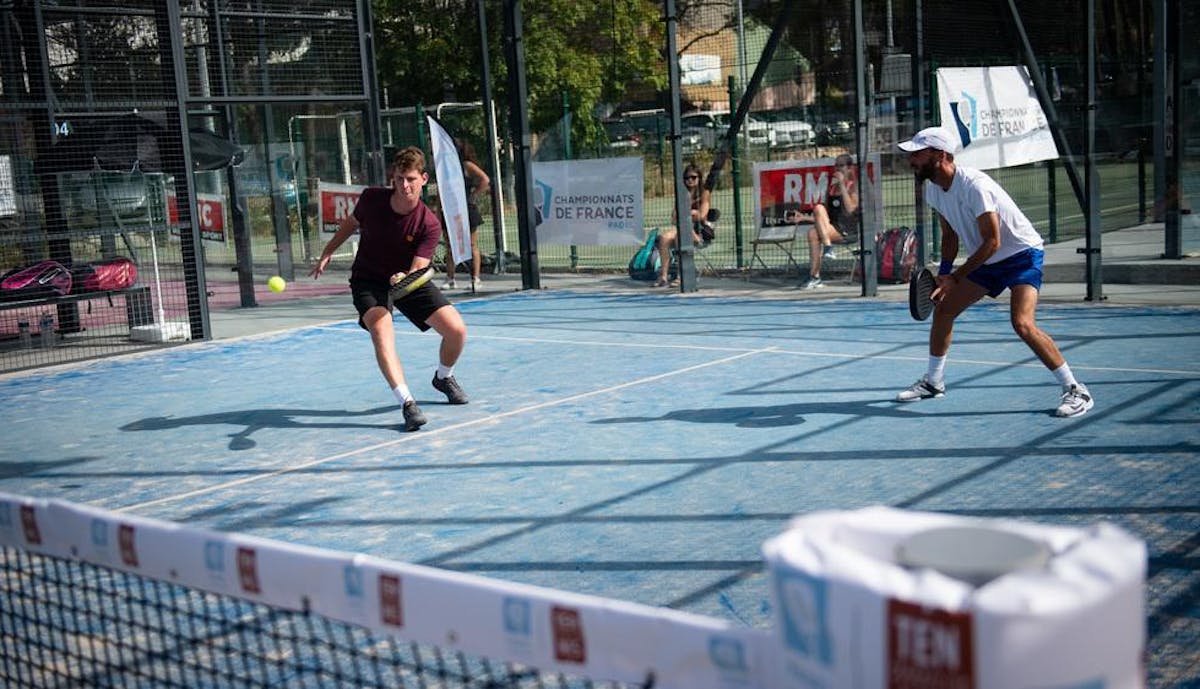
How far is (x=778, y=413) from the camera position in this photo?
25.2 ft

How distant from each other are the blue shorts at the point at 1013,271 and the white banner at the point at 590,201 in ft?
25.2

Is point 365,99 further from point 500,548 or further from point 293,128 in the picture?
point 500,548

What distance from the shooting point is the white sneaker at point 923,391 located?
25.3ft

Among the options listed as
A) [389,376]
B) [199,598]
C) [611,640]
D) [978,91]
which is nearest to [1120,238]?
[978,91]

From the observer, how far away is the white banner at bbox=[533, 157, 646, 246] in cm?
1488

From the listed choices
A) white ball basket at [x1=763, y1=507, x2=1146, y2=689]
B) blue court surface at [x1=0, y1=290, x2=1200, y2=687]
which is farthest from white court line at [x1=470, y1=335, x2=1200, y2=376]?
white ball basket at [x1=763, y1=507, x2=1146, y2=689]

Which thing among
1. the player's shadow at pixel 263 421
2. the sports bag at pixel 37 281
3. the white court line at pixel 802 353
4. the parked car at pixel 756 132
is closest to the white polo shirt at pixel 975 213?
the white court line at pixel 802 353

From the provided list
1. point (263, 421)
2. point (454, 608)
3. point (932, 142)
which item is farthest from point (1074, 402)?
point (454, 608)

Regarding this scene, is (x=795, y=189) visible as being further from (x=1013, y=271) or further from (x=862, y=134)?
(x=1013, y=271)

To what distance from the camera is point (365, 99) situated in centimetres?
1387

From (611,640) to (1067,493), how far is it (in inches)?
158

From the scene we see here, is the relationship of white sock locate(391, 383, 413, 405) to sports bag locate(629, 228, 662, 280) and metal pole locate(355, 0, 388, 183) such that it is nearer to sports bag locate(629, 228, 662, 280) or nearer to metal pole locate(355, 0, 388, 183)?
metal pole locate(355, 0, 388, 183)

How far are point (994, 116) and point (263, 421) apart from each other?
8369 millimetres

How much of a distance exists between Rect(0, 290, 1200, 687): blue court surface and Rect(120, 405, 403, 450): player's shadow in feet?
0.11
